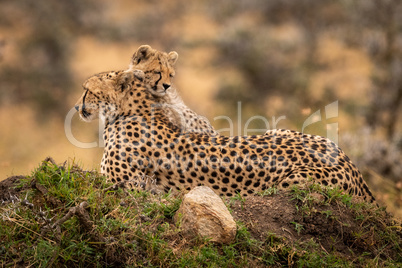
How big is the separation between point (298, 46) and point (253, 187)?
515 inches

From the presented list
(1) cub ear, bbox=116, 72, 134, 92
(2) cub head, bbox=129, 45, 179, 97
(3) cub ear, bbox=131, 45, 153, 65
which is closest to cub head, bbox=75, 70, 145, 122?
(1) cub ear, bbox=116, 72, 134, 92

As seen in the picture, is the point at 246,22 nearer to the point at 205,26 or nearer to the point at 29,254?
the point at 205,26

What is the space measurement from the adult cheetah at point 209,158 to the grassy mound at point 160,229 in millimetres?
310

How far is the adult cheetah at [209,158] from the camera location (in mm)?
5188

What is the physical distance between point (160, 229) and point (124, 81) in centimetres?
205

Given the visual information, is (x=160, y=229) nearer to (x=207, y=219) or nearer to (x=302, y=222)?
(x=207, y=219)

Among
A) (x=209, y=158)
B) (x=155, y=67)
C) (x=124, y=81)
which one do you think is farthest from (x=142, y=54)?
(x=209, y=158)

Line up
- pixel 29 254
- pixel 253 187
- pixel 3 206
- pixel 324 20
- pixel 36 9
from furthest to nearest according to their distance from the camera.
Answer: pixel 324 20
pixel 36 9
pixel 253 187
pixel 3 206
pixel 29 254

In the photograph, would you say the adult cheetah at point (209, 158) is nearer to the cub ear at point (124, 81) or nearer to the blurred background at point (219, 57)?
the cub ear at point (124, 81)

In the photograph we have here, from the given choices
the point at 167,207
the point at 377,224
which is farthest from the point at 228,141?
the point at 377,224

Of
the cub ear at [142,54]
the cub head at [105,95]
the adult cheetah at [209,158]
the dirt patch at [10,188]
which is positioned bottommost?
the dirt patch at [10,188]

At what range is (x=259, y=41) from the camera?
55.8ft

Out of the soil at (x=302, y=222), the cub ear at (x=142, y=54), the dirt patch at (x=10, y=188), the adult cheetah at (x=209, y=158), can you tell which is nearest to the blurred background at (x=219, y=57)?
the cub ear at (x=142, y=54)

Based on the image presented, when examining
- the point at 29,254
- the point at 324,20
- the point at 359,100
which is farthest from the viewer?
the point at 324,20
